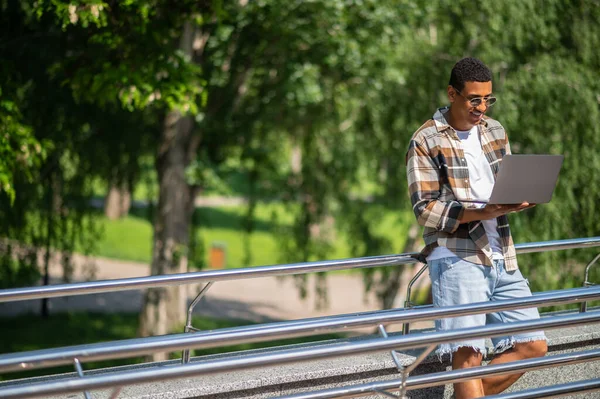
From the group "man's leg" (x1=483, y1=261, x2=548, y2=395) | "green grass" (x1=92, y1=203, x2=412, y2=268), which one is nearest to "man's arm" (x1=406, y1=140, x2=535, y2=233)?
"man's leg" (x1=483, y1=261, x2=548, y2=395)

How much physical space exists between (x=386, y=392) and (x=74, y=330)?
12.2 metres

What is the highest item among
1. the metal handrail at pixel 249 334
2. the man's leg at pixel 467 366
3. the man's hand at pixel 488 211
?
the man's hand at pixel 488 211

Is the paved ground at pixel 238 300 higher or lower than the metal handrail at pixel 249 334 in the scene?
lower

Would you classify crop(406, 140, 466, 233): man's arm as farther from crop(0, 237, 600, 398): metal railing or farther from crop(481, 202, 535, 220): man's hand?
crop(0, 237, 600, 398): metal railing

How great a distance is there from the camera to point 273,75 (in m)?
11.6

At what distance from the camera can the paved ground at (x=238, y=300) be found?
1717 centimetres

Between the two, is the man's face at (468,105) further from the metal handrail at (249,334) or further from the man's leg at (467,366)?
the man's leg at (467,366)

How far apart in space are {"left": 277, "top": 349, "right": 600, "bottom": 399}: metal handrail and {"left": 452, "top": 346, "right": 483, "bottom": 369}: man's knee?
0.13 meters

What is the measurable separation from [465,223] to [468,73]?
0.65 metres

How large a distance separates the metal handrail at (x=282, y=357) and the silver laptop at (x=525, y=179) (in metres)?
0.51

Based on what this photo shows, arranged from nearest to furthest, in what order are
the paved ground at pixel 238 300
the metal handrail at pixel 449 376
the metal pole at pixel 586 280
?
the metal handrail at pixel 449 376
the metal pole at pixel 586 280
the paved ground at pixel 238 300

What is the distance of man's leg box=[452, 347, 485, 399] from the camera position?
3.56 m

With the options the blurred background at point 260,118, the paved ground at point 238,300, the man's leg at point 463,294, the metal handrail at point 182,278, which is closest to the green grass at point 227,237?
the blurred background at point 260,118

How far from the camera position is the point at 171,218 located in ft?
37.1
